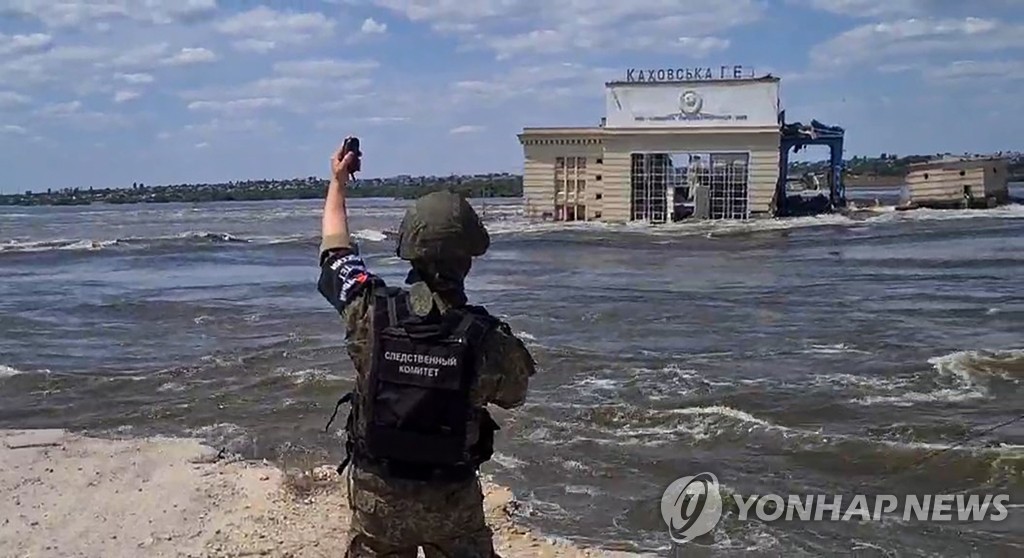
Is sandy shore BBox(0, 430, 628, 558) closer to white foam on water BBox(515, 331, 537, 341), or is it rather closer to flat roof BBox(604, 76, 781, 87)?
white foam on water BBox(515, 331, 537, 341)

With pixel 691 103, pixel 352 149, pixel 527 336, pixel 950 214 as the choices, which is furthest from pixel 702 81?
pixel 352 149

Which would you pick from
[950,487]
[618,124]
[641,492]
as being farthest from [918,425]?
[618,124]

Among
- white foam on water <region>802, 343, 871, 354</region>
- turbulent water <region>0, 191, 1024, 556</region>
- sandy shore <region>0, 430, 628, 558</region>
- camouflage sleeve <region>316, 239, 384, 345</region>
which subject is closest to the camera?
camouflage sleeve <region>316, 239, 384, 345</region>

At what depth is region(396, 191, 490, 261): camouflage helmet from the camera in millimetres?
2709

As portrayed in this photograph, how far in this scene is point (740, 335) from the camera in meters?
15.9

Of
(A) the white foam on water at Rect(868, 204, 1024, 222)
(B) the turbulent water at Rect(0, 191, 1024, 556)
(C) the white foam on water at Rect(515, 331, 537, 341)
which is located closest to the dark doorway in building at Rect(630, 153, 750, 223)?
(A) the white foam on water at Rect(868, 204, 1024, 222)

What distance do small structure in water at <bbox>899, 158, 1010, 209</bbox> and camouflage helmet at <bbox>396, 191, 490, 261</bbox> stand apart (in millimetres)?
56959

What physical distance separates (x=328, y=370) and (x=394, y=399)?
10461 millimetres

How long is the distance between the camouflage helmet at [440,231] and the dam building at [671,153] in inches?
1862

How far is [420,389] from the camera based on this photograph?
2729 millimetres

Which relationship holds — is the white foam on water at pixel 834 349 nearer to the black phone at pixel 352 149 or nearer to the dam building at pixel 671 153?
the black phone at pixel 352 149

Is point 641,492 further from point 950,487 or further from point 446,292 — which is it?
point 446,292

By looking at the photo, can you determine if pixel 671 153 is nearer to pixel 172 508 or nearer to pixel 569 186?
pixel 569 186

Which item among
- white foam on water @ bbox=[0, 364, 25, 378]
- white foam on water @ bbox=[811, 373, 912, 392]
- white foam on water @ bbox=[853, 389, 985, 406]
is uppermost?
white foam on water @ bbox=[811, 373, 912, 392]
